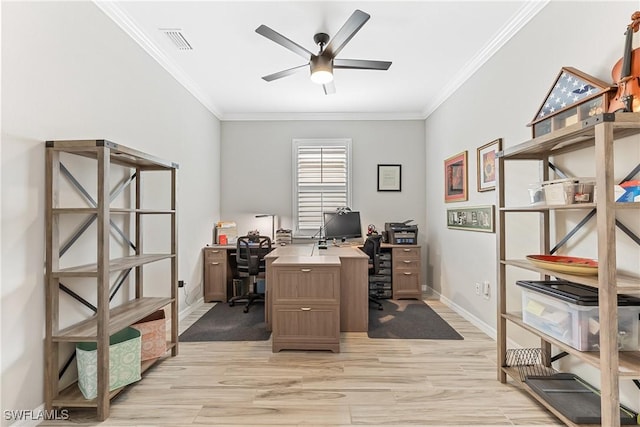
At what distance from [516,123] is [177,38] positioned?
3.00m

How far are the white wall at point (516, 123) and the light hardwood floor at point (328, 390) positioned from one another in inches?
23.9

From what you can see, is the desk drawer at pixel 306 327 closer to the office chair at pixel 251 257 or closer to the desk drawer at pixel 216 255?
the office chair at pixel 251 257

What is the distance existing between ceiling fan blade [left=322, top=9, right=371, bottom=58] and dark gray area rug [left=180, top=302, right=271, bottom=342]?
260 centimetres

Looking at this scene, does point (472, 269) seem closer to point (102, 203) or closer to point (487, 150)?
point (487, 150)

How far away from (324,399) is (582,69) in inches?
103

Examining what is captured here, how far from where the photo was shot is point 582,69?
6.17 ft

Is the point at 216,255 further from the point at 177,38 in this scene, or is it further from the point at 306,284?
the point at 177,38

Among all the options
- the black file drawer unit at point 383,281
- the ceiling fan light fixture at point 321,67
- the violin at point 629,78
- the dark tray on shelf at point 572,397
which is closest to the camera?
the violin at point 629,78

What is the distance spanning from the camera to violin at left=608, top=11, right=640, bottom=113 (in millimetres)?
1438

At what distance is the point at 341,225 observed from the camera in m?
4.54

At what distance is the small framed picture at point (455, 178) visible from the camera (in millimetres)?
3504


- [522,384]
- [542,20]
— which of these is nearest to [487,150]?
[542,20]

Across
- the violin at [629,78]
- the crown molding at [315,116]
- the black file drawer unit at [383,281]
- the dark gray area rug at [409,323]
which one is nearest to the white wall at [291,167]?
the crown molding at [315,116]

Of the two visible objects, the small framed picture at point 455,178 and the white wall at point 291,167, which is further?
the white wall at point 291,167
